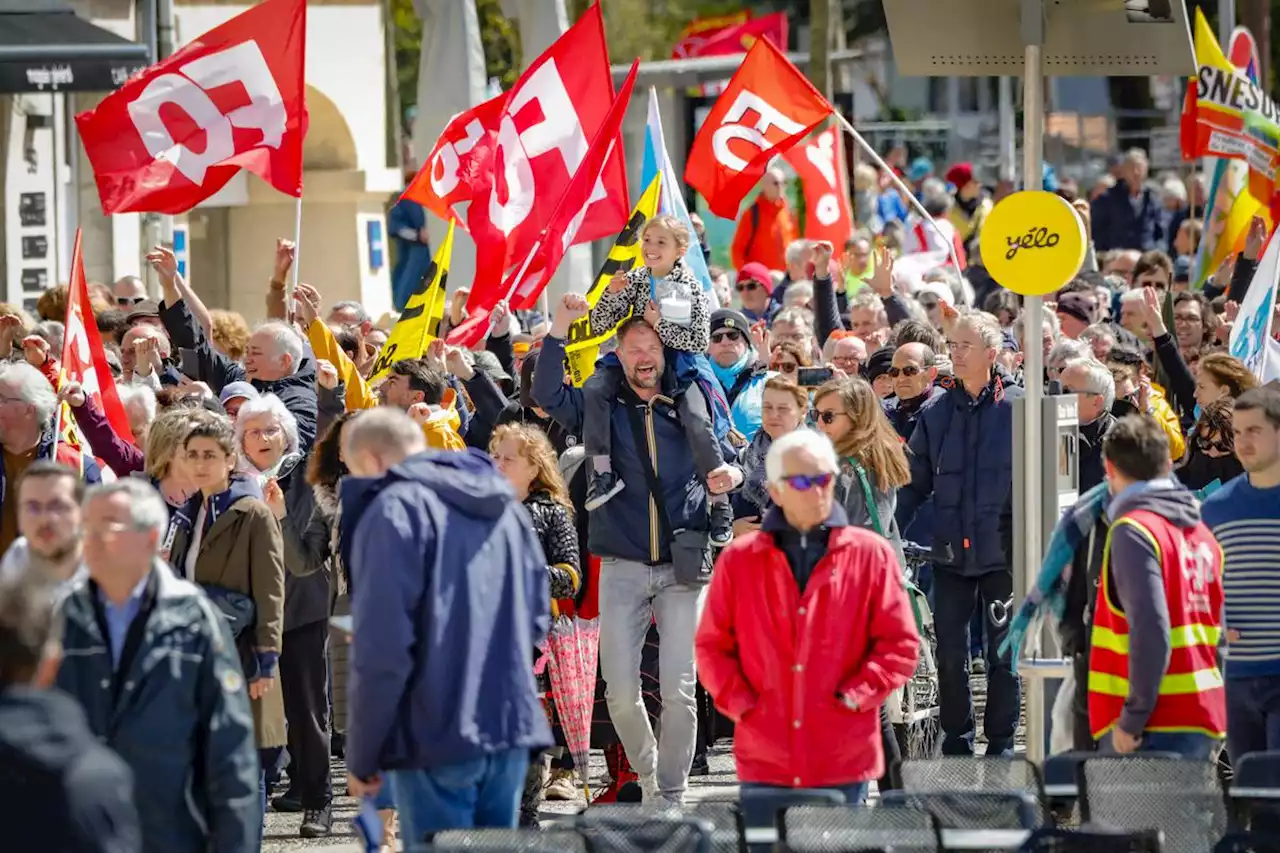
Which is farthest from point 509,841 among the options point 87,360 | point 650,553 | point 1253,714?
point 87,360

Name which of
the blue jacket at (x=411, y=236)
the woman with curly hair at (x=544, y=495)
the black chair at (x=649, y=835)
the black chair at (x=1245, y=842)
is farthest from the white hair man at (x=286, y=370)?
the blue jacket at (x=411, y=236)

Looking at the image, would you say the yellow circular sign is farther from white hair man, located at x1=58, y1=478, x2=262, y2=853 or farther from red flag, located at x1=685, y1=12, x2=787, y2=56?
red flag, located at x1=685, y1=12, x2=787, y2=56

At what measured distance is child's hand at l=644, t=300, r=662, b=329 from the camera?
10539 millimetres

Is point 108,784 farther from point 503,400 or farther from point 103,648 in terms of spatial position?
point 503,400

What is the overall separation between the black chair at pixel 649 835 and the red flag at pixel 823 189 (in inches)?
449

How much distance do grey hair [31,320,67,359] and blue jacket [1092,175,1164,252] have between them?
1465 centimetres

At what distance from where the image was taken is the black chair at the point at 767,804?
24.0 feet

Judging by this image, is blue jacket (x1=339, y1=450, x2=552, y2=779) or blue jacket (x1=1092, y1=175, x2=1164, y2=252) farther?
blue jacket (x1=1092, y1=175, x2=1164, y2=252)

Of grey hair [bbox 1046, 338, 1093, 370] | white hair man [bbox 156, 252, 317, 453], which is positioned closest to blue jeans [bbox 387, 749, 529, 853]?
white hair man [bbox 156, 252, 317, 453]

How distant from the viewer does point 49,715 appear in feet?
18.1

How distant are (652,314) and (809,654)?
3.13 metres

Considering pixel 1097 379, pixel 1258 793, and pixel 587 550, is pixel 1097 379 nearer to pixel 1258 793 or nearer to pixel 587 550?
pixel 587 550

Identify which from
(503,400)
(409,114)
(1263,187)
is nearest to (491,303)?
(503,400)

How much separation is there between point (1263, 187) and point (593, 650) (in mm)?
8801
